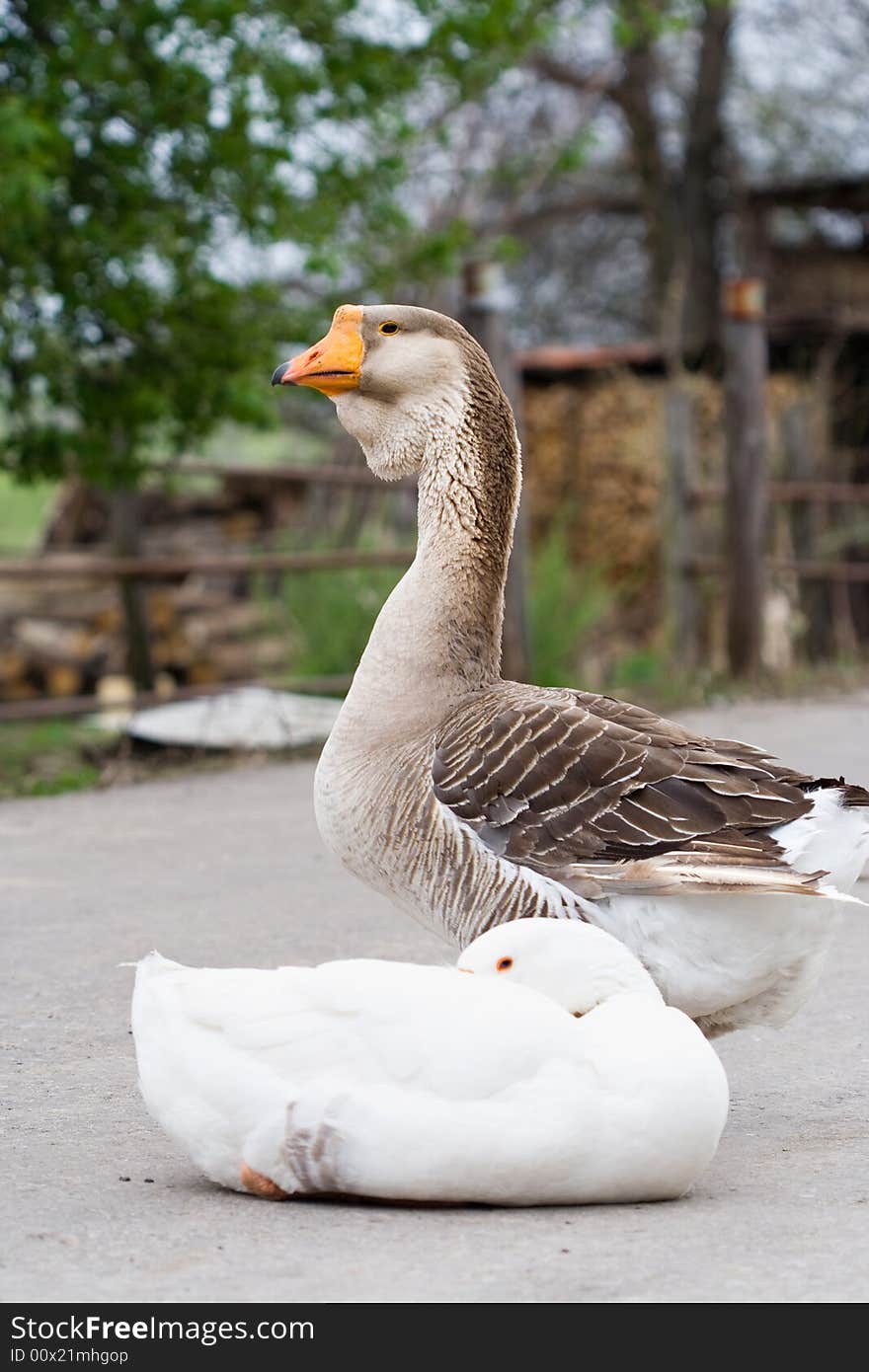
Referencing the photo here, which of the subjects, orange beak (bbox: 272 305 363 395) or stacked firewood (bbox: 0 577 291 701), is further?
stacked firewood (bbox: 0 577 291 701)

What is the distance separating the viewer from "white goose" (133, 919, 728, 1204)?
2.73 metres

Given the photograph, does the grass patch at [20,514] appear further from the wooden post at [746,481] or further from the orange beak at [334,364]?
the orange beak at [334,364]

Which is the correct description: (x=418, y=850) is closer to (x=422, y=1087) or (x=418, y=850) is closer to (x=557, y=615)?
(x=422, y=1087)

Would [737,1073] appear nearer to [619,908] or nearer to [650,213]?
[619,908]

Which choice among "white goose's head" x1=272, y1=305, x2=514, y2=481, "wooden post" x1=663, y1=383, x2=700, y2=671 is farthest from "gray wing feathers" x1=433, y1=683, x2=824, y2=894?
"wooden post" x1=663, y1=383, x2=700, y2=671

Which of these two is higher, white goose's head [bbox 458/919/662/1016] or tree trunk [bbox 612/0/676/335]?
tree trunk [bbox 612/0/676/335]

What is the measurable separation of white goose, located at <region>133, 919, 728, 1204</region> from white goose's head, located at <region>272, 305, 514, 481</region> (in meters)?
1.65

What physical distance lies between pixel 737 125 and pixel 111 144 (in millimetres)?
14414

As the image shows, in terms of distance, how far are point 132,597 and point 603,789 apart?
21.9 feet

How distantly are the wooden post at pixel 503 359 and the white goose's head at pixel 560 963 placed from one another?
6.70 meters

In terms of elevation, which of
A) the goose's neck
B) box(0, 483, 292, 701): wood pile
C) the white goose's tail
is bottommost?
box(0, 483, 292, 701): wood pile

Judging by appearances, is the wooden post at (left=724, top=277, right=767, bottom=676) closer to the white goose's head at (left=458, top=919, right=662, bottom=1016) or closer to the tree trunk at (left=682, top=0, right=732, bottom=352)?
the white goose's head at (left=458, top=919, right=662, bottom=1016)

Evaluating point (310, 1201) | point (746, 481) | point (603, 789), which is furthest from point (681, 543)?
point (310, 1201)

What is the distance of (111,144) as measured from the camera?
9047 millimetres
